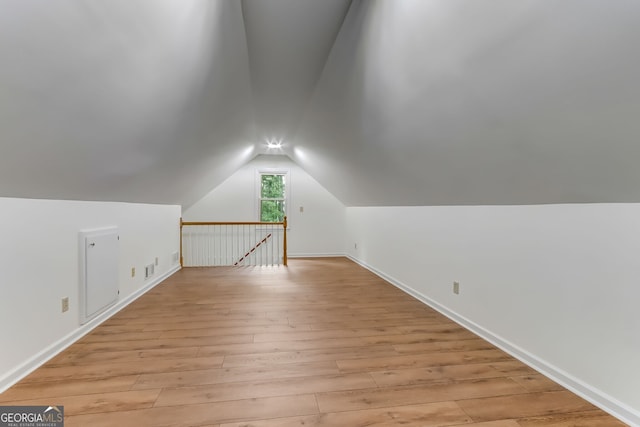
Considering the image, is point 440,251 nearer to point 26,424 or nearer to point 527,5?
point 527,5

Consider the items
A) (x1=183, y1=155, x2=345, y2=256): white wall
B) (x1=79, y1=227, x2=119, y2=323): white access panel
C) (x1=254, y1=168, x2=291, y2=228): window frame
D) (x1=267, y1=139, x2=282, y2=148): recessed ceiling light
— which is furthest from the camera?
(x1=254, y1=168, x2=291, y2=228): window frame

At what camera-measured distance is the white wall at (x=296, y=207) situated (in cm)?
639

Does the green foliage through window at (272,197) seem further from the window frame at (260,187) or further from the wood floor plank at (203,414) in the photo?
the wood floor plank at (203,414)

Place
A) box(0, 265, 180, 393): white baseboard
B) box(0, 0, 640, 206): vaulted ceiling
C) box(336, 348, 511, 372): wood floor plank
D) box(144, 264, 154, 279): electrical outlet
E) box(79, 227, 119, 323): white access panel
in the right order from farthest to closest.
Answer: box(144, 264, 154, 279): electrical outlet, box(79, 227, 119, 323): white access panel, box(336, 348, 511, 372): wood floor plank, box(0, 265, 180, 393): white baseboard, box(0, 0, 640, 206): vaulted ceiling

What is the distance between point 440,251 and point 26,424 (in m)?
3.31

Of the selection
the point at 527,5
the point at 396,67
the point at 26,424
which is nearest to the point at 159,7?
the point at 396,67

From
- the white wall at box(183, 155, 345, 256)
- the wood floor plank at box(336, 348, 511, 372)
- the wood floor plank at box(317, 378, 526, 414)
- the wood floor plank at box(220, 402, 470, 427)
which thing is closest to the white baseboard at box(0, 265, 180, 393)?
the wood floor plank at box(220, 402, 470, 427)

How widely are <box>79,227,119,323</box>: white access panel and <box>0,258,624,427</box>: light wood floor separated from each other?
0.22m

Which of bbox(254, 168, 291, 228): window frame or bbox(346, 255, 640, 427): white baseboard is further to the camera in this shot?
bbox(254, 168, 291, 228): window frame

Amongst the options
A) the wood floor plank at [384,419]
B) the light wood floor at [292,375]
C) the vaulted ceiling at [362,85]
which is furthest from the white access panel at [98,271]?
the wood floor plank at [384,419]

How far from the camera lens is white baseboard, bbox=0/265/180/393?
67.5 inches

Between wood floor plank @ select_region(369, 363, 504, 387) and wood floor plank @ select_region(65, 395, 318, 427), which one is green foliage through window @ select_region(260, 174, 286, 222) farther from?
wood floor plank @ select_region(65, 395, 318, 427)

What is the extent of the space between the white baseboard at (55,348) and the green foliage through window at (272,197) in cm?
353

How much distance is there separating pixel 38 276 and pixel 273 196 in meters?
4.85
